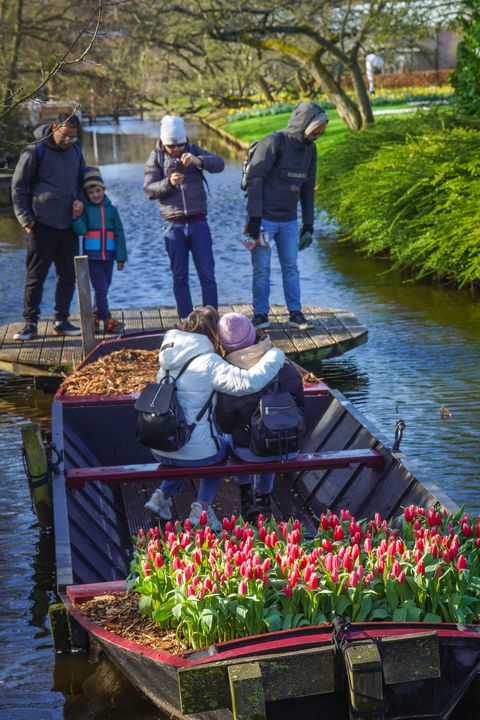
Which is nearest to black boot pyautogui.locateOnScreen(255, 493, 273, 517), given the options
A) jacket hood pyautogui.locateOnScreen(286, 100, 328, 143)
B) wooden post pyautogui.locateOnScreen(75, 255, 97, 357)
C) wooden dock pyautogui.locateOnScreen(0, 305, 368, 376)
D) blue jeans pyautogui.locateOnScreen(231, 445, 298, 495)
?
blue jeans pyautogui.locateOnScreen(231, 445, 298, 495)

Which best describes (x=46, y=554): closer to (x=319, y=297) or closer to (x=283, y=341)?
(x=283, y=341)

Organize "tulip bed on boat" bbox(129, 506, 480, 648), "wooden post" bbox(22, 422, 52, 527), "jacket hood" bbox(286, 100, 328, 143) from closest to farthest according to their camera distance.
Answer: "tulip bed on boat" bbox(129, 506, 480, 648) → "wooden post" bbox(22, 422, 52, 527) → "jacket hood" bbox(286, 100, 328, 143)

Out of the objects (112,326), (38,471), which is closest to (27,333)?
(112,326)

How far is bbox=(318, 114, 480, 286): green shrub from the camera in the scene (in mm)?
15547

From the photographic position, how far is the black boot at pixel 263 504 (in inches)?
297

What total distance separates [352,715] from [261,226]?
24.5ft

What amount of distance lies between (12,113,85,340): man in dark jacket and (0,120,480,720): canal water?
1313mm

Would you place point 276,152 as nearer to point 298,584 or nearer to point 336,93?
point 298,584

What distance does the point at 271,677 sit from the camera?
4.73m

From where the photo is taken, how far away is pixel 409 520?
595 cm

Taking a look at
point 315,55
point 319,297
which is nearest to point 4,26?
point 315,55

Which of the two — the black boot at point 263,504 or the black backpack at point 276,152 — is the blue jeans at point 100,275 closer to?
the black backpack at point 276,152

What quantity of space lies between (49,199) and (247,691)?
768 centimetres

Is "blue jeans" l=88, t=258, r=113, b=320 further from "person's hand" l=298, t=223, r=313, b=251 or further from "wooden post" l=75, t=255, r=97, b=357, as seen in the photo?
"person's hand" l=298, t=223, r=313, b=251
